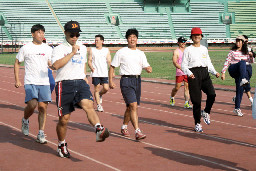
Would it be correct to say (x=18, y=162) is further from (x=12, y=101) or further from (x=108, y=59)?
(x=12, y=101)

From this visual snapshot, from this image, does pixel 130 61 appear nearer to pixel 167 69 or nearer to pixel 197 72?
pixel 197 72

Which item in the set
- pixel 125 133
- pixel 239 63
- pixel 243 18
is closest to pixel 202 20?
pixel 243 18

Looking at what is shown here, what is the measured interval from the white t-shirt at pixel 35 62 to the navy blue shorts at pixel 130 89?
137 cm

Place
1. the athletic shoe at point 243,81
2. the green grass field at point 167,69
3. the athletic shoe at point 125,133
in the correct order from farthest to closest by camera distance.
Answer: the green grass field at point 167,69 < the athletic shoe at point 243,81 < the athletic shoe at point 125,133

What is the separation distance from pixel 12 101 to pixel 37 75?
7.04 meters

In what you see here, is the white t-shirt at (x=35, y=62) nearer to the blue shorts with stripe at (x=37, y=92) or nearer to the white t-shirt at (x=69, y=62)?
the blue shorts with stripe at (x=37, y=92)

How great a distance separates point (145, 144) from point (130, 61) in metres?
1.54

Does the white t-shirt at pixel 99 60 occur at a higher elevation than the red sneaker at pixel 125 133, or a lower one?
higher

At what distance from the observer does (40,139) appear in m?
8.40

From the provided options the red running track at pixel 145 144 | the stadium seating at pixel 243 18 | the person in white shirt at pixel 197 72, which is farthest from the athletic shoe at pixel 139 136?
the stadium seating at pixel 243 18

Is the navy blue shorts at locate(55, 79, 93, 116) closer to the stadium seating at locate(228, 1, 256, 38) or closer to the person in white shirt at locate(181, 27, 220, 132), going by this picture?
the person in white shirt at locate(181, 27, 220, 132)

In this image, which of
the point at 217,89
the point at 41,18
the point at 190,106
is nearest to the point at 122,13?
the point at 41,18

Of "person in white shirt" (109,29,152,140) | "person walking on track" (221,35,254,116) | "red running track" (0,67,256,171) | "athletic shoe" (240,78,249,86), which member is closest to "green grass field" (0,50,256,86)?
"person walking on track" (221,35,254,116)

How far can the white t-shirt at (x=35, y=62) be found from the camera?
8.57m
